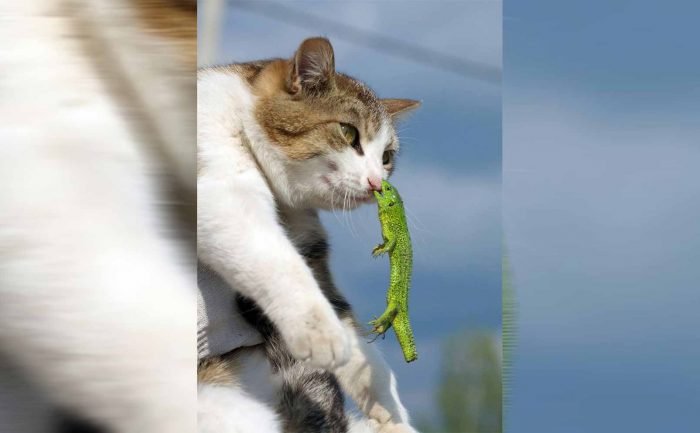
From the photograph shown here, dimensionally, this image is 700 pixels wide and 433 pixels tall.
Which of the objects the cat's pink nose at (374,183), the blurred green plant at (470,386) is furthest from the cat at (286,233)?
the blurred green plant at (470,386)

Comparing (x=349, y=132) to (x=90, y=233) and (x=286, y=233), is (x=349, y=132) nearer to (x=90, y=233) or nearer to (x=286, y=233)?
(x=286, y=233)

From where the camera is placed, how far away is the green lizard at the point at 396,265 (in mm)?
1217

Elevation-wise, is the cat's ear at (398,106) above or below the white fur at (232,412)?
above

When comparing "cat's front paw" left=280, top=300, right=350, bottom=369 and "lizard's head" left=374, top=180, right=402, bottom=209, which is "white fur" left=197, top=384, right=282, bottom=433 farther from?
"lizard's head" left=374, top=180, right=402, bottom=209

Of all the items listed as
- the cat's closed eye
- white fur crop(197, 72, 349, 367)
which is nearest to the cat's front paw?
white fur crop(197, 72, 349, 367)

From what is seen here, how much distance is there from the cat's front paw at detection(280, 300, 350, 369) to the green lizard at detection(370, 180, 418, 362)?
142mm

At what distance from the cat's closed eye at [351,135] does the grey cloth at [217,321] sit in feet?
0.86

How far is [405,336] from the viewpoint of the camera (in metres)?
1.24

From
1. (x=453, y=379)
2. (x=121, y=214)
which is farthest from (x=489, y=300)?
(x=121, y=214)

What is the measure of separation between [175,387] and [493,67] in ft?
2.30

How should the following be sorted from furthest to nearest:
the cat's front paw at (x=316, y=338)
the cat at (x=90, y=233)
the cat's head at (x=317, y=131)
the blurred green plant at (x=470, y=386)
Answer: the blurred green plant at (x=470, y=386) < the cat's head at (x=317, y=131) < the cat's front paw at (x=316, y=338) < the cat at (x=90, y=233)

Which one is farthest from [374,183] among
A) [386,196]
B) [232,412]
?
[232,412]

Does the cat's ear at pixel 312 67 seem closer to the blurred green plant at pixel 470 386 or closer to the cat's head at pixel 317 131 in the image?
the cat's head at pixel 317 131

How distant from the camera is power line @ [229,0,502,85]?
1252 mm
